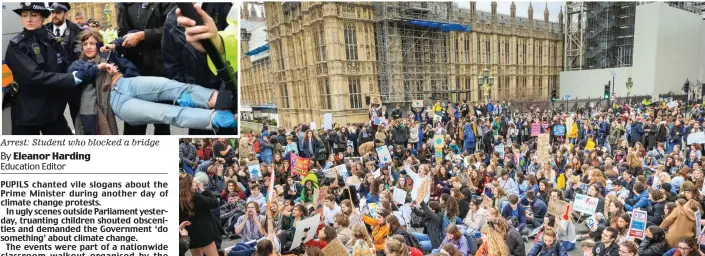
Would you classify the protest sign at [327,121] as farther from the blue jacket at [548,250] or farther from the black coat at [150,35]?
the blue jacket at [548,250]

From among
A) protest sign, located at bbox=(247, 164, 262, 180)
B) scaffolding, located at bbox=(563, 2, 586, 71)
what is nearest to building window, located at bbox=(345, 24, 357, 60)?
protest sign, located at bbox=(247, 164, 262, 180)

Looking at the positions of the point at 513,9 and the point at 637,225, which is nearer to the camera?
the point at 637,225

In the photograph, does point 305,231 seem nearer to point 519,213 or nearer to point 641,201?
point 519,213

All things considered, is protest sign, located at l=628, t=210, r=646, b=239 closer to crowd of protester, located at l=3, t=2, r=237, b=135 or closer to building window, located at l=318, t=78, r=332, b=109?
crowd of protester, located at l=3, t=2, r=237, b=135

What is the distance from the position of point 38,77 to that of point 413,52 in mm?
6424

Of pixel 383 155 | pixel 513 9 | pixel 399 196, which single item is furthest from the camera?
pixel 383 155

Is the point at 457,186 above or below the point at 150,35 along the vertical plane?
below

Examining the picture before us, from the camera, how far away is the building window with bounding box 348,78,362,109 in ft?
25.2

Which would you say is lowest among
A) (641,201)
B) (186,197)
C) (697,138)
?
(641,201)

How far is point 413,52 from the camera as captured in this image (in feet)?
29.5

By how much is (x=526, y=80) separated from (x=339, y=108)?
13.6 ft

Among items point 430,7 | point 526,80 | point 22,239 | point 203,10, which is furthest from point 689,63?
point 22,239

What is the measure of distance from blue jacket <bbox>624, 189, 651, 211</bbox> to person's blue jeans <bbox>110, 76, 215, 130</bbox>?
199 inches

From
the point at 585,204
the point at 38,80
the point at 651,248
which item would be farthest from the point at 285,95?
→ the point at 651,248
